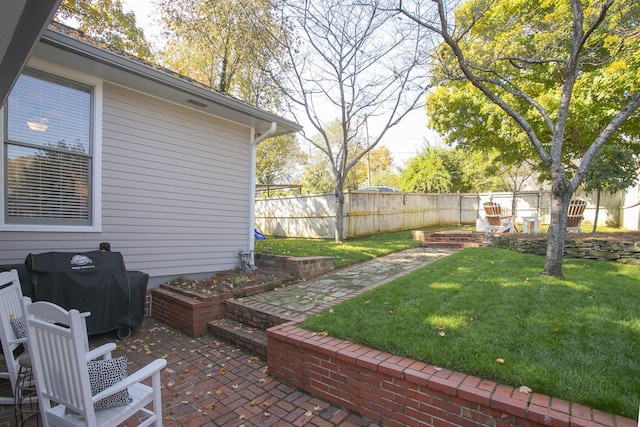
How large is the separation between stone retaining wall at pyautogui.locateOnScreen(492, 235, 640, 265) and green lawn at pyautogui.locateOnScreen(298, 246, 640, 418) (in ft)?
3.73

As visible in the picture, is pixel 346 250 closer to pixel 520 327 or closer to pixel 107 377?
pixel 520 327

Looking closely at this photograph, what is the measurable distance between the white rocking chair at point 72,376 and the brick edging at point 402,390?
1351 millimetres

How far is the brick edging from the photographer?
71.9 inches

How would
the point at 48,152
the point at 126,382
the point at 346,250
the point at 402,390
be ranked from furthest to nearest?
the point at 346,250
the point at 48,152
the point at 402,390
the point at 126,382

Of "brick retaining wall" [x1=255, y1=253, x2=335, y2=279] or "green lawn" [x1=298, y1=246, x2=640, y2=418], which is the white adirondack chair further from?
"brick retaining wall" [x1=255, y1=253, x2=335, y2=279]

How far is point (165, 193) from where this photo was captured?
16.7 ft

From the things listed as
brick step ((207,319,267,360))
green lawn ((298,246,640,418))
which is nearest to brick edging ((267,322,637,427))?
green lawn ((298,246,640,418))

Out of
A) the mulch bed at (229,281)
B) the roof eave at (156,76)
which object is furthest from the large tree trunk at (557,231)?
the roof eave at (156,76)

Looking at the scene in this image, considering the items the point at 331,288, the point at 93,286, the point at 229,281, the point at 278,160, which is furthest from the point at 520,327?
the point at 278,160

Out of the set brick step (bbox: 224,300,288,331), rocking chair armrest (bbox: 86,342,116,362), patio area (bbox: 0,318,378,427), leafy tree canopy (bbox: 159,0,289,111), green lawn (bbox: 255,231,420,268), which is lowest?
patio area (bbox: 0,318,378,427)

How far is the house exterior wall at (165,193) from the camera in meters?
4.45

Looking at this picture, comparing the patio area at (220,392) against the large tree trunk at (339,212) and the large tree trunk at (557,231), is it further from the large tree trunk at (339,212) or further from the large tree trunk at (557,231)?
the large tree trunk at (339,212)

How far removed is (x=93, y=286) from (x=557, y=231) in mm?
6223

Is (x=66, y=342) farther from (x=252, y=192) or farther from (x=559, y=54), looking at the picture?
(x=559, y=54)
